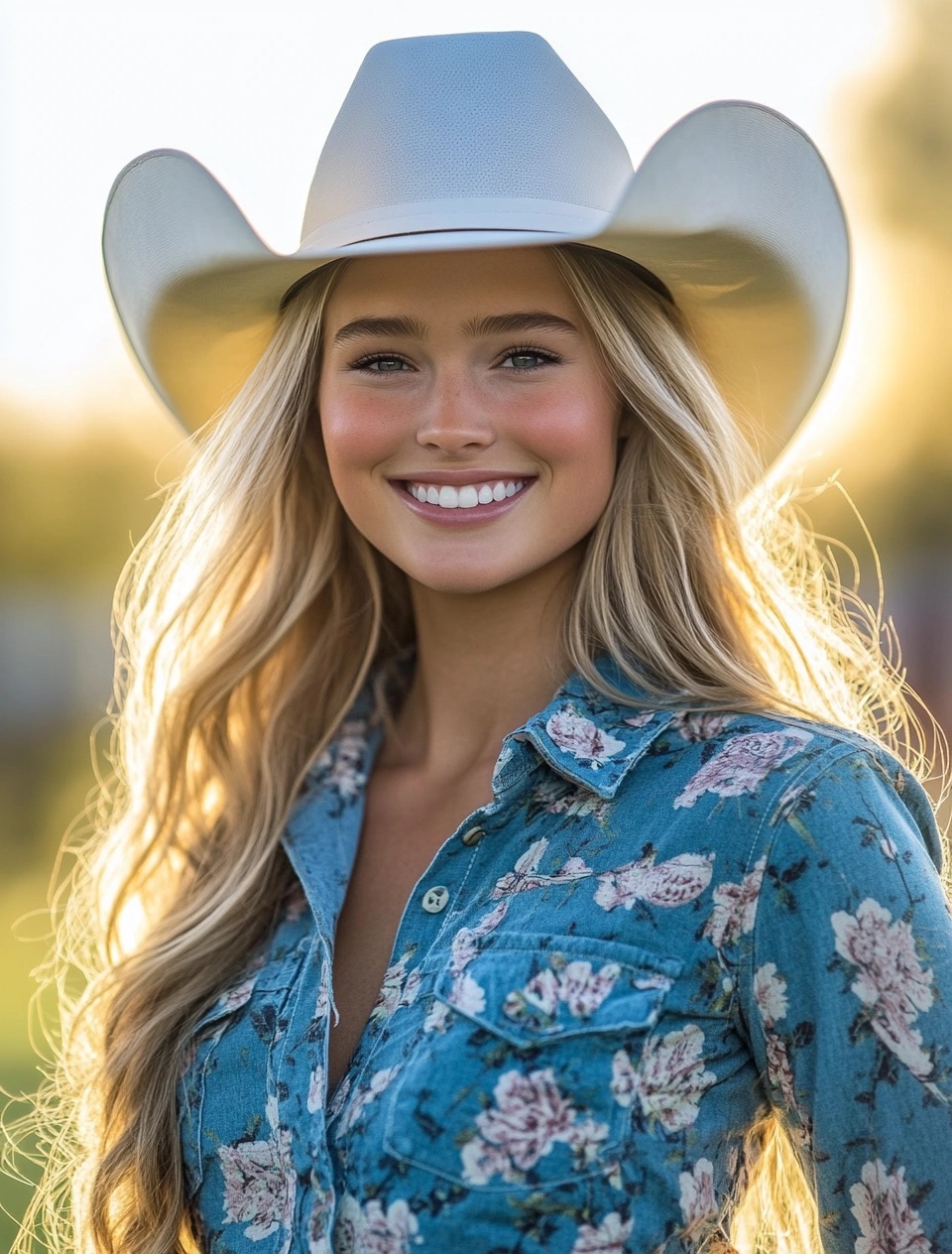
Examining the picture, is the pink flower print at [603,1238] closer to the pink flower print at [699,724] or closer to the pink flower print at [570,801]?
the pink flower print at [570,801]

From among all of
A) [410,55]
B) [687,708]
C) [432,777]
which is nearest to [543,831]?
[687,708]

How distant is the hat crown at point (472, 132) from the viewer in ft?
7.20

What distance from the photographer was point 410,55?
7.52 ft

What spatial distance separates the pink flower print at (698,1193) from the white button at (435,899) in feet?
1.66

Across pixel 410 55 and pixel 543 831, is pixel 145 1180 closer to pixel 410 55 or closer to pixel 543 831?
pixel 543 831

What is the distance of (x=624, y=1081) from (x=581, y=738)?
1.69 ft

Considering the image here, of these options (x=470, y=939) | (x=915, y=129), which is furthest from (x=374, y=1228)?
(x=915, y=129)

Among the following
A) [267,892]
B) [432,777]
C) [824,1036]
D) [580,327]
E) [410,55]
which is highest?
[410,55]

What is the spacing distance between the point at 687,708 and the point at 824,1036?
0.52 metres

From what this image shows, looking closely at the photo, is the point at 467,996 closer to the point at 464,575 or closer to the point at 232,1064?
the point at 232,1064

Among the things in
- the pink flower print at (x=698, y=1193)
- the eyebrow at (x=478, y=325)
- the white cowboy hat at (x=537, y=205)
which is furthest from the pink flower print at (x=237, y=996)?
the white cowboy hat at (x=537, y=205)

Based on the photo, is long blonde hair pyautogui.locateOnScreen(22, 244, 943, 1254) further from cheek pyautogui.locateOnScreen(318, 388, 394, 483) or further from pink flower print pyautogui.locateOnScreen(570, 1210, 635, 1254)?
pink flower print pyautogui.locateOnScreen(570, 1210, 635, 1254)

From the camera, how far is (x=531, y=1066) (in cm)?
181

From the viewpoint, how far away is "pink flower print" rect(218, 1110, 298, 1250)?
6.43ft
